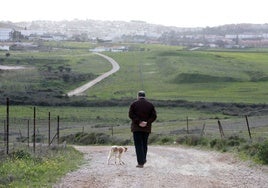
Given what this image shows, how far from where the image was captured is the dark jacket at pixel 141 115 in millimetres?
15859

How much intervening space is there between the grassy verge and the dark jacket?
188 cm

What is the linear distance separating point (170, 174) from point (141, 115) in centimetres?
210

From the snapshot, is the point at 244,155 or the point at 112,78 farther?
the point at 112,78

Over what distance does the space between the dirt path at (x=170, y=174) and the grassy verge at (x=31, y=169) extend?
29 cm

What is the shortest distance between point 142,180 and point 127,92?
70.3 meters

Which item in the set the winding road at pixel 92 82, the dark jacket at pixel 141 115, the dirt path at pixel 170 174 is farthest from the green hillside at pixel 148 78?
the dark jacket at pixel 141 115

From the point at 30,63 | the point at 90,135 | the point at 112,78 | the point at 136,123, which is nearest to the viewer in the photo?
the point at 136,123

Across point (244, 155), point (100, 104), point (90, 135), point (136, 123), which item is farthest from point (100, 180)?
point (100, 104)

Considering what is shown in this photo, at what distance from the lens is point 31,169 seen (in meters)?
13.7

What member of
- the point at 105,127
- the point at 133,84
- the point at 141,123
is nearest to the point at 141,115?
the point at 141,123

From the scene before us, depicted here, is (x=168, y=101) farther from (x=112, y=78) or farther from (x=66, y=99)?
(x=112, y=78)

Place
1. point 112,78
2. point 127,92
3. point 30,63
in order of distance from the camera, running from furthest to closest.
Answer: point 30,63 → point 112,78 → point 127,92

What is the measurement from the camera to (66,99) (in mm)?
73438

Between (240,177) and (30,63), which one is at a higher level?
(240,177)
